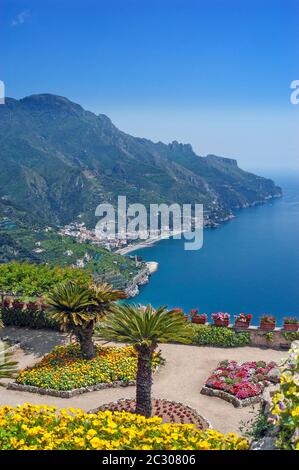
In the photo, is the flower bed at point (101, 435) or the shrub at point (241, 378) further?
the shrub at point (241, 378)

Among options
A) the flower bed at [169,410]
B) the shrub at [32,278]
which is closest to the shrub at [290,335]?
the flower bed at [169,410]

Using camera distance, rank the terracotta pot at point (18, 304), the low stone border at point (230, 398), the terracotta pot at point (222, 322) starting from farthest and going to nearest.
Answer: the terracotta pot at point (18, 304) → the terracotta pot at point (222, 322) → the low stone border at point (230, 398)

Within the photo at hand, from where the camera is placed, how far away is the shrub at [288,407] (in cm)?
641

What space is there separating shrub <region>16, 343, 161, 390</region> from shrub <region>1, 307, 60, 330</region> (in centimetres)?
359

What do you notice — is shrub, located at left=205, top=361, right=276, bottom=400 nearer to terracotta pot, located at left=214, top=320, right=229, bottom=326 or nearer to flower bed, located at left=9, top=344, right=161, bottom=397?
flower bed, located at left=9, top=344, right=161, bottom=397

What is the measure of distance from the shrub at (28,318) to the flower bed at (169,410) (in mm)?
8022

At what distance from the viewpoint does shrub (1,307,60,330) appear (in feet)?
70.0

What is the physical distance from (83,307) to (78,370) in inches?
85.8

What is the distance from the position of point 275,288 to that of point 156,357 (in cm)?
11165

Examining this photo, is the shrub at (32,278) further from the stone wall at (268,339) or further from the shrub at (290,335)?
the shrub at (290,335)

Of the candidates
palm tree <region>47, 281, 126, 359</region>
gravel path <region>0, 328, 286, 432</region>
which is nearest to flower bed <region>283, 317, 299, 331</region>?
gravel path <region>0, 328, 286, 432</region>

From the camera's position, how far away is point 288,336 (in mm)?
18203

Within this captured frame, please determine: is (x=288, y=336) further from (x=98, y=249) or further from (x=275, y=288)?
(x=98, y=249)

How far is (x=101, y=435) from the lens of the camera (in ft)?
26.2
